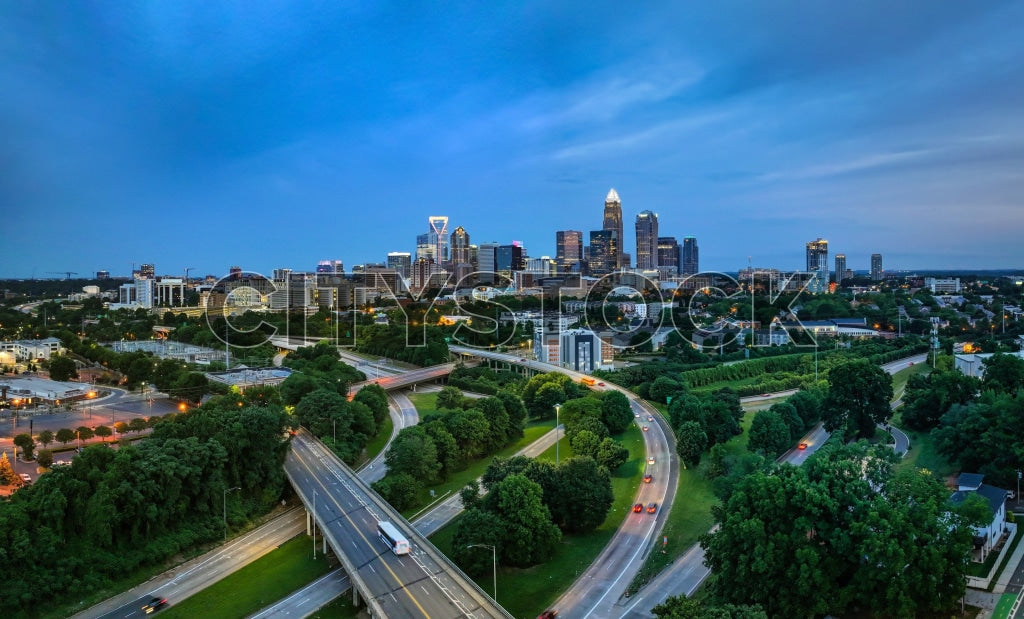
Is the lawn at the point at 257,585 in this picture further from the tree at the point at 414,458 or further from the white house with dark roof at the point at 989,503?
the white house with dark roof at the point at 989,503

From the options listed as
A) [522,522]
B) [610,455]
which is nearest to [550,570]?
[522,522]

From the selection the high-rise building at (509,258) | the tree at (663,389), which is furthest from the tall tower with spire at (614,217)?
the tree at (663,389)

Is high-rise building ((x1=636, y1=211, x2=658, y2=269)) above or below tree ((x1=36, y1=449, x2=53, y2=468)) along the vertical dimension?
above

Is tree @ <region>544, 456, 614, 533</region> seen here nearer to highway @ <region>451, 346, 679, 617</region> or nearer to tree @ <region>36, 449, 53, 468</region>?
highway @ <region>451, 346, 679, 617</region>

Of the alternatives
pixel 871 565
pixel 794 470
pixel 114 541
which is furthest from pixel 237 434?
pixel 871 565

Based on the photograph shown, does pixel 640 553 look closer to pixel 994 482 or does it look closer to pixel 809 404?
pixel 994 482

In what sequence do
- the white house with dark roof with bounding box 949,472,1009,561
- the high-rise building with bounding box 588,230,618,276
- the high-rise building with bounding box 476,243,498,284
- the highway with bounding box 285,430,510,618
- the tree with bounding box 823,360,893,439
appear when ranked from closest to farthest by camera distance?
A: the highway with bounding box 285,430,510,618
the white house with dark roof with bounding box 949,472,1009,561
the tree with bounding box 823,360,893,439
the high-rise building with bounding box 476,243,498,284
the high-rise building with bounding box 588,230,618,276

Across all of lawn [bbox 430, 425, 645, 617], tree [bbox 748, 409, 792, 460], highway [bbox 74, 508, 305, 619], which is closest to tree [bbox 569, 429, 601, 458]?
lawn [bbox 430, 425, 645, 617]
